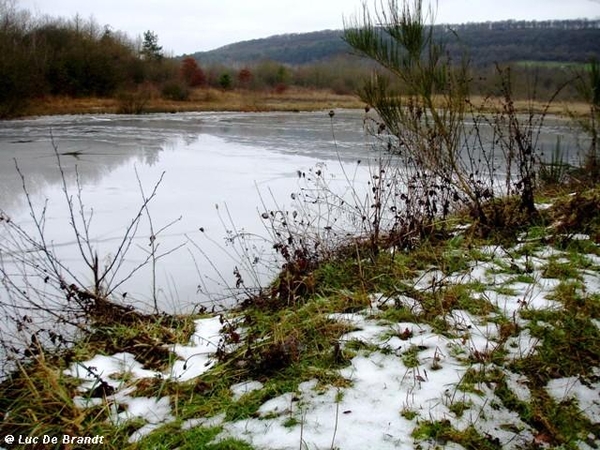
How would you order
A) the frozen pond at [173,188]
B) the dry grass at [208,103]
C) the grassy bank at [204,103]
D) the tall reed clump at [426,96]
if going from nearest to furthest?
the tall reed clump at [426,96] → the frozen pond at [173,188] → the grassy bank at [204,103] → the dry grass at [208,103]

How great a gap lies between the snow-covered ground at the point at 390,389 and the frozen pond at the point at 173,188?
1648 millimetres

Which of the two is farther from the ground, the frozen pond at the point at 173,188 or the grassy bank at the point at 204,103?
the grassy bank at the point at 204,103

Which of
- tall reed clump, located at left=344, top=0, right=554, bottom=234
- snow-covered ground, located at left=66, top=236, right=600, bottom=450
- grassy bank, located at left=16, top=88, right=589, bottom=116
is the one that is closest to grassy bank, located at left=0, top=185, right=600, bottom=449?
snow-covered ground, located at left=66, top=236, right=600, bottom=450

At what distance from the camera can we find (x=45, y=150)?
12.7m

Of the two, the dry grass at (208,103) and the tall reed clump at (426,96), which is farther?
the dry grass at (208,103)

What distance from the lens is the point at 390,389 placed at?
234 centimetres

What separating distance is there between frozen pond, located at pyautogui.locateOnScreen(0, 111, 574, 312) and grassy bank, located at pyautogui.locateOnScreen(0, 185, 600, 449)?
1.17m

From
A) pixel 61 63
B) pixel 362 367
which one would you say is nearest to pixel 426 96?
pixel 362 367

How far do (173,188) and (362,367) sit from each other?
695 centimetres

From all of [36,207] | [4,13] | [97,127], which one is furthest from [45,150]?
[4,13]

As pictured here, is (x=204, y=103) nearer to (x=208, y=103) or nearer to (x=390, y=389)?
(x=208, y=103)

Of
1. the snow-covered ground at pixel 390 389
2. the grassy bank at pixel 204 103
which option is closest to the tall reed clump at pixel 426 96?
the snow-covered ground at pixel 390 389

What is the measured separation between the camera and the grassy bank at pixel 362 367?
2.09 m

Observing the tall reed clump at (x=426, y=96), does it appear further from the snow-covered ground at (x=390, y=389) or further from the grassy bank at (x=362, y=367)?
the snow-covered ground at (x=390, y=389)
